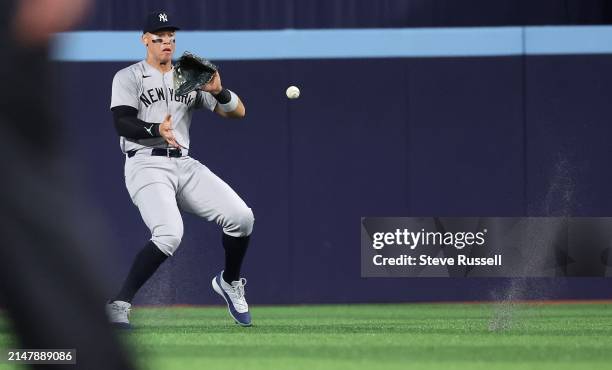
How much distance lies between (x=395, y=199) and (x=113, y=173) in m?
2.28

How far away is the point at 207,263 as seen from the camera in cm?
1023

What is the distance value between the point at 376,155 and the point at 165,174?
12.2 ft

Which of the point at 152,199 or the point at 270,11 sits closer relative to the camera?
the point at 152,199

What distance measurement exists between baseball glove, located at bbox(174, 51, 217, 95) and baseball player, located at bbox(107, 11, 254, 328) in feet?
0.18

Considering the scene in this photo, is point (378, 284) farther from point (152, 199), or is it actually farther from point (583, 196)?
point (152, 199)

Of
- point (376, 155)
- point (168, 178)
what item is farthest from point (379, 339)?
point (376, 155)

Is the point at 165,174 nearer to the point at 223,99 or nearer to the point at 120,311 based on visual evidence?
the point at 223,99

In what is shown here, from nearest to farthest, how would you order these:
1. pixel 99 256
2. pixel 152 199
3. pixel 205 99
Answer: pixel 99 256 → pixel 152 199 → pixel 205 99

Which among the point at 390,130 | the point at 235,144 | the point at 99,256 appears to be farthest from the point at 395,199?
the point at 99,256

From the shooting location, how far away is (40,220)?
5.49 ft

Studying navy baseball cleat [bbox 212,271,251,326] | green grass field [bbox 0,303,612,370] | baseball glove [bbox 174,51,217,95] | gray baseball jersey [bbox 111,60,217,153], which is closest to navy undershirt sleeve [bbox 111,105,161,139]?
gray baseball jersey [bbox 111,60,217,153]

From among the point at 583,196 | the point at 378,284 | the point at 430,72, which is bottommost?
the point at 378,284

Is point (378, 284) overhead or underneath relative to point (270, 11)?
underneath

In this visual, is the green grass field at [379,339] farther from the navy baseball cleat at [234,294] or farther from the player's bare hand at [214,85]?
the player's bare hand at [214,85]
